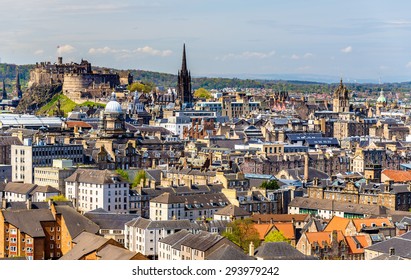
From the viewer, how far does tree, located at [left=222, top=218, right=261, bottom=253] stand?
27000mm

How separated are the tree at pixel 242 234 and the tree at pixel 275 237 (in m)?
0.30

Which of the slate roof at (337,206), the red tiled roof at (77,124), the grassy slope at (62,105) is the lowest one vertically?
the slate roof at (337,206)

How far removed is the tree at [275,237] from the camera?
89.7 feet

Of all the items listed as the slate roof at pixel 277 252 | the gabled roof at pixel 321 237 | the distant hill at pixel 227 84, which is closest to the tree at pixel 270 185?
the gabled roof at pixel 321 237

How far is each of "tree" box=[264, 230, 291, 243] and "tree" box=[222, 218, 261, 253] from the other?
30cm

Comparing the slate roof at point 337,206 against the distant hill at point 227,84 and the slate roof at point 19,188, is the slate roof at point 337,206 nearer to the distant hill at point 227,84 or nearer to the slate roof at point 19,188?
the slate roof at point 19,188

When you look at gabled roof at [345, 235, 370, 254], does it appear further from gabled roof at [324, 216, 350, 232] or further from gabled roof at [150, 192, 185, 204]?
gabled roof at [150, 192, 185, 204]

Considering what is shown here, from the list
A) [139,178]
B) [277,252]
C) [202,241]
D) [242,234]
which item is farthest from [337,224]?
[139,178]

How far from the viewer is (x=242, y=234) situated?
28109mm

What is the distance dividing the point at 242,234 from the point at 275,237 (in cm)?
103

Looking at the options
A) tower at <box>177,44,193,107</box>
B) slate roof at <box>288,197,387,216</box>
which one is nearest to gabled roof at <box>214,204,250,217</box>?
slate roof at <box>288,197,387,216</box>

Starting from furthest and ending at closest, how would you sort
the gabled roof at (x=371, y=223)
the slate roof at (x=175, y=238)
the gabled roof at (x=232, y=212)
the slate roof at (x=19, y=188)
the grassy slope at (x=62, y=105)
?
the grassy slope at (x=62, y=105) → the slate roof at (x=19, y=188) → the gabled roof at (x=232, y=212) → the gabled roof at (x=371, y=223) → the slate roof at (x=175, y=238)

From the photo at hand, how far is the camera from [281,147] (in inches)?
2175
